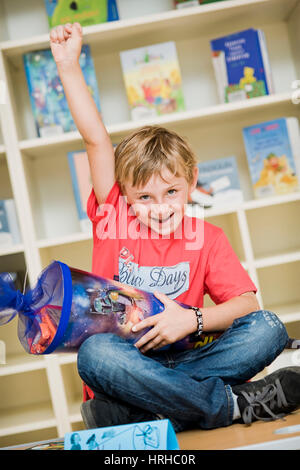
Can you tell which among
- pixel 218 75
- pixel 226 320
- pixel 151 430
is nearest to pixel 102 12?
pixel 218 75

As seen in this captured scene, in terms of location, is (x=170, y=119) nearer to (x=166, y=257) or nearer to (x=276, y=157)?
(x=276, y=157)

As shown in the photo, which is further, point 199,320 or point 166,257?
point 166,257

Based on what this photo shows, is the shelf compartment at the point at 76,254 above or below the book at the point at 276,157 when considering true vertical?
below

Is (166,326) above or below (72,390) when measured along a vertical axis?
above

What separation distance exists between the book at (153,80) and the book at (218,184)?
237mm

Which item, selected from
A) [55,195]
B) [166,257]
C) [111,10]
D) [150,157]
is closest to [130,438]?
[166,257]

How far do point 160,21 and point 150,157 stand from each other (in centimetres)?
83

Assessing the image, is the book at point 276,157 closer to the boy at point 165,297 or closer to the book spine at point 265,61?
the book spine at point 265,61

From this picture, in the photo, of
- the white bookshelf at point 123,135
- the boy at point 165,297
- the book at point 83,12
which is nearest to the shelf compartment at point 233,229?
the white bookshelf at point 123,135

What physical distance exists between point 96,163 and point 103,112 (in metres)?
0.87

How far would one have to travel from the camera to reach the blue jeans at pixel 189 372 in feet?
2.81

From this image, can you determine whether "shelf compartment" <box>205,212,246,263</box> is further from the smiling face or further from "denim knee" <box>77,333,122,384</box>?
"denim knee" <box>77,333,122,384</box>

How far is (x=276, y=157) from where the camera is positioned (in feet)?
5.83

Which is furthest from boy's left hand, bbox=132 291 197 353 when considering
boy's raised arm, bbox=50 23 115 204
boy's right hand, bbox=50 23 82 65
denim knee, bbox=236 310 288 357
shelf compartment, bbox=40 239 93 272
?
shelf compartment, bbox=40 239 93 272
